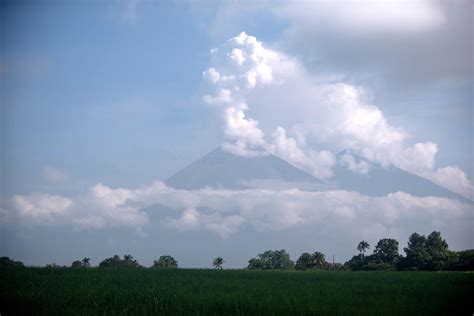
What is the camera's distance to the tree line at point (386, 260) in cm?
4262

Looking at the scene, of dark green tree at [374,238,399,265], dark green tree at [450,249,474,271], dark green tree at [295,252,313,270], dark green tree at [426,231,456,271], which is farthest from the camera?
dark green tree at [295,252,313,270]

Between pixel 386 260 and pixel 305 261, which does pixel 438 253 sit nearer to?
pixel 386 260

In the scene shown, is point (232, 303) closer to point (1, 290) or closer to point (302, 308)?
point (302, 308)

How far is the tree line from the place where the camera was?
42619 mm

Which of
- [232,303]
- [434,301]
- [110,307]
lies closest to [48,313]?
[110,307]

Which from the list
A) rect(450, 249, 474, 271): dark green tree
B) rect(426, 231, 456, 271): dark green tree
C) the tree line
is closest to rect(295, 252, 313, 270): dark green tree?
the tree line

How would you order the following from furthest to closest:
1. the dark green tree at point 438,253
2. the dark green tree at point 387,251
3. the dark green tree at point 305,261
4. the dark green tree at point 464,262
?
1. the dark green tree at point 305,261
2. the dark green tree at point 387,251
3. the dark green tree at point 438,253
4. the dark green tree at point 464,262

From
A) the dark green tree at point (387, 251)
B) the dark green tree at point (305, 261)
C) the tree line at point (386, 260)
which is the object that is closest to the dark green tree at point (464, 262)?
the tree line at point (386, 260)

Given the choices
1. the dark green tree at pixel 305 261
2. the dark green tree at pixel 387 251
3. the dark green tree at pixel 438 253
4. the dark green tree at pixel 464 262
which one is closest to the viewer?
the dark green tree at pixel 464 262

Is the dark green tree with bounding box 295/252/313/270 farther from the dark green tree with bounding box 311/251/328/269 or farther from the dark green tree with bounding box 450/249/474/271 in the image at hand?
the dark green tree with bounding box 450/249/474/271

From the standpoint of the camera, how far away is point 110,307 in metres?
9.98

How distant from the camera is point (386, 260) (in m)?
52.2

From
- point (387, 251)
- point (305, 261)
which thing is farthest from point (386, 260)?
point (305, 261)

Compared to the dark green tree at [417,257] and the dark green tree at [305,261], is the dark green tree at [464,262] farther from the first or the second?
the dark green tree at [305,261]
